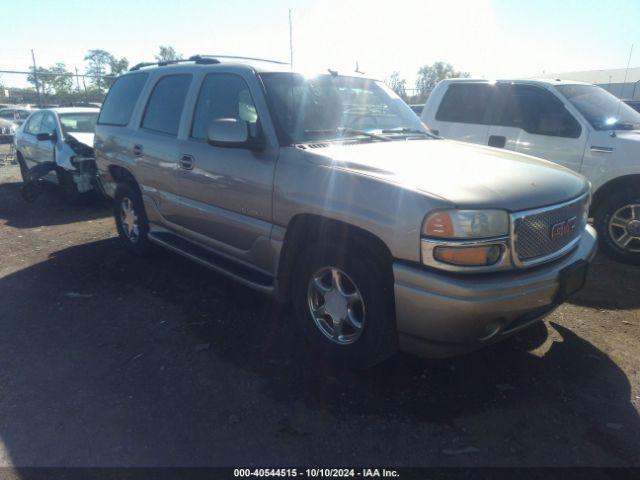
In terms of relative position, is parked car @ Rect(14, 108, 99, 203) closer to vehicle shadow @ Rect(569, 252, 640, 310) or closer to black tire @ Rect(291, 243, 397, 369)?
black tire @ Rect(291, 243, 397, 369)

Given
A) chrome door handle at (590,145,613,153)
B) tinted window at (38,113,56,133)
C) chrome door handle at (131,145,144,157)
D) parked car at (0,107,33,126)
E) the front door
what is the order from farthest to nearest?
parked car at (0,107,33,126), tinted window at (38,113,56,133), chrome door handle at (590,145,613,153), chrome door handle at (131,145,144,157), the front door

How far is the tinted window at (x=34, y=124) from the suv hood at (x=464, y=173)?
854cm

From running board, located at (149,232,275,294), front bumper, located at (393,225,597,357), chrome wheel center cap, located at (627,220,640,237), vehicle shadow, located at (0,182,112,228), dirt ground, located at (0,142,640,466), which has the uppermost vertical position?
front bumper, located at (393,225,597,357)

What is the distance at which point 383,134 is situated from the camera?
12.5 feet

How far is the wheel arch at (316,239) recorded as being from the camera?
2.79 metres

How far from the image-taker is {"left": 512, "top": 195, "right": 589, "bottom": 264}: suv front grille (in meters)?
2.62

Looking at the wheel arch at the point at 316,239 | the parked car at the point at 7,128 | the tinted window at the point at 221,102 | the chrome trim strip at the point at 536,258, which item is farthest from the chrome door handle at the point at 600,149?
the parked car at the point at 7,128

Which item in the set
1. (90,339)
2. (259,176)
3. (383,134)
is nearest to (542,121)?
(383,134)

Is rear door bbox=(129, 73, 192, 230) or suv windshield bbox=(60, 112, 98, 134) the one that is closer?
rear door bbox=(129, 73, 192, 230)

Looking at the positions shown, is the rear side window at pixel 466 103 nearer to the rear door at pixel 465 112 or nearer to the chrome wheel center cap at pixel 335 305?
the rear door at pixel 465 112

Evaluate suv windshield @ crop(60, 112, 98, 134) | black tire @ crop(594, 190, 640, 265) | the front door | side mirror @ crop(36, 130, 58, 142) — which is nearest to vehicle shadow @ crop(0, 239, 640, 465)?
the front door

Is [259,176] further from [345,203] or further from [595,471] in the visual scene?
[595,471]

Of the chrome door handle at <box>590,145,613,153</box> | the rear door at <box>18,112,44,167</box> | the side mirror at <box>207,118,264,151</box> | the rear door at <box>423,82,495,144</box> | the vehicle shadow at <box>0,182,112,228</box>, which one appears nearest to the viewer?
the side mirror at <box>207,118,264,151</box>

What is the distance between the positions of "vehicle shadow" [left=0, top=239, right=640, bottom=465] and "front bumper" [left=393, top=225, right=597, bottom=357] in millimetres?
471
